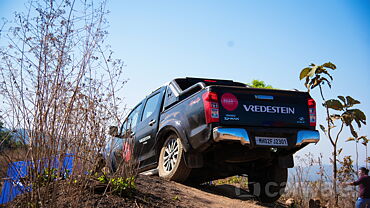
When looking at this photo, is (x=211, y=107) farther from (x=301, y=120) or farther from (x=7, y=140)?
(x=7, y=140)

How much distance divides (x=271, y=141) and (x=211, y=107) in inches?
39.2

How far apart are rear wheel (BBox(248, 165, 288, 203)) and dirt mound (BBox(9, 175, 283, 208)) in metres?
0.40

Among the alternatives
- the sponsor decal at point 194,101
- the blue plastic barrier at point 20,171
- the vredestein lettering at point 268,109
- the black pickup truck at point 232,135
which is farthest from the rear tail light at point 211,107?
the blue plastic barrier at point 20,171

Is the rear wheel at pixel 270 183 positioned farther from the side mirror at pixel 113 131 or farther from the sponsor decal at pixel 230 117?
the side mirror at pixel 113 131

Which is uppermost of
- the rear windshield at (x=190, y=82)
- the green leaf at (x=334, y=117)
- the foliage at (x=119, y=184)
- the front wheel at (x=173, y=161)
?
the rear windshield at (x=190, y=82)

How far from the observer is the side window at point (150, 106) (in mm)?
7280

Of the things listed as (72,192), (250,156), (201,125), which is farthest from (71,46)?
(250,156)

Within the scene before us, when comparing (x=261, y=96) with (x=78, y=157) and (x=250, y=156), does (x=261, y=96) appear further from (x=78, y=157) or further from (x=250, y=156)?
(x=78, y=157)

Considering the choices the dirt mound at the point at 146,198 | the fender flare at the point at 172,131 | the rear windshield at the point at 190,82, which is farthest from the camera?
the rear windshield at the point at 190,82

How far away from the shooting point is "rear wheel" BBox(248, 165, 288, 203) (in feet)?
19.5

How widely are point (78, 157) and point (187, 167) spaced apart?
8.61 ft

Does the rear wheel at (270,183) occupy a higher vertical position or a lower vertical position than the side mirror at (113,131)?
lower

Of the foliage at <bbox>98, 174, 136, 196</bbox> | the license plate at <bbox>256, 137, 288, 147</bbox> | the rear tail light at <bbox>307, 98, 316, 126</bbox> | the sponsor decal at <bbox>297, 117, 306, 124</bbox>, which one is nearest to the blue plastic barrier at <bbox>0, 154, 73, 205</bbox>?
the foliage at <bbox>98, 174, 136, 196</bbox>

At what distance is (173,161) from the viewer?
20.1 feet
